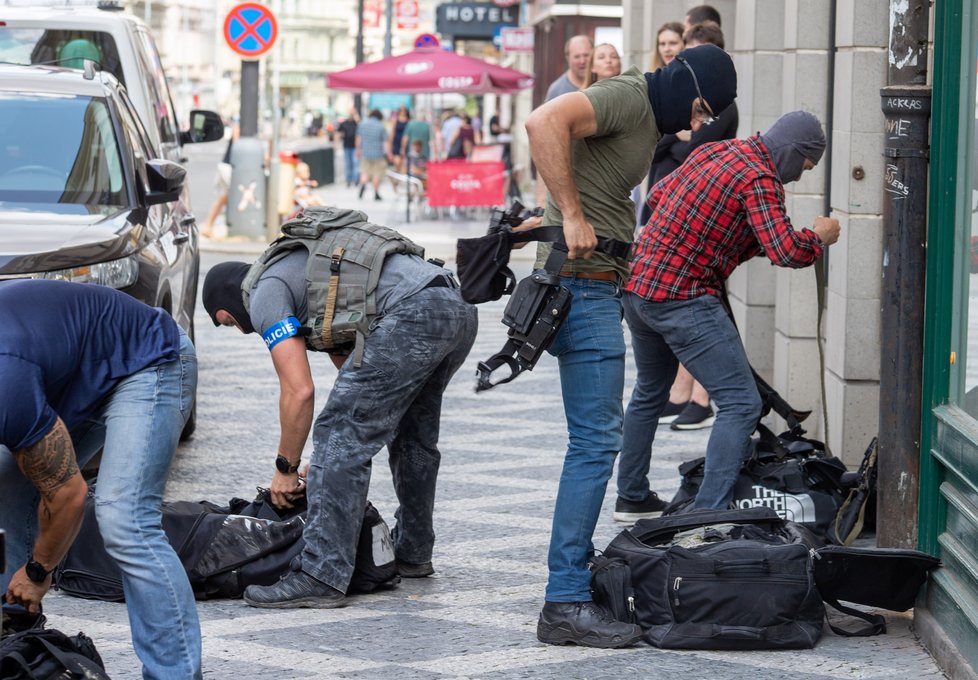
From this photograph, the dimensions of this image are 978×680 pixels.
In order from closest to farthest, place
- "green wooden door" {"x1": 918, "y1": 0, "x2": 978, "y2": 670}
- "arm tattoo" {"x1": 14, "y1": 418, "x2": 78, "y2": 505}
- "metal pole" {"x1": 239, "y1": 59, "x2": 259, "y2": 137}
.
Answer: "arm tattoo" {"x1": 14, "y1": 418, "x2": 78, "y2": 505}, "green wooden door" {"x1": 918, "y1": 0, "x2": 978, "y2": 670}, "metal pole" {"x1": 239, "y1": 59, "x2": 259, "y2": 137}

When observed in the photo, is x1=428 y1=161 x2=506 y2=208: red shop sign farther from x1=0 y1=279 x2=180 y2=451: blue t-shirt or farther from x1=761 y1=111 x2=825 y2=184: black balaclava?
x1=0 y1=279 x2=180 y2=451: blue t-shirt

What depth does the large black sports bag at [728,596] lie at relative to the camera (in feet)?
16.4

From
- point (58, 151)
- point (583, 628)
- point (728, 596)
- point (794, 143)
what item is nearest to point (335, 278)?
point (583, 628)

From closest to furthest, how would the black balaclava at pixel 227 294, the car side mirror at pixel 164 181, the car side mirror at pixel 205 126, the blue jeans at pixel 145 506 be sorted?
the blue jeans at pixel 145 506
the black balaclava at pixel 227 294
the car side mirror at pixel 164 181
the car side mirror at pixel 205 126

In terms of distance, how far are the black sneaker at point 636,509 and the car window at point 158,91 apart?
489cm

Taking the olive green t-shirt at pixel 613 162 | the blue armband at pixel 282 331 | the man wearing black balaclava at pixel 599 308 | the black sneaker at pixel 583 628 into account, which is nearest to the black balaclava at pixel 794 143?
the man wearing black balaclava at pixel 599 308

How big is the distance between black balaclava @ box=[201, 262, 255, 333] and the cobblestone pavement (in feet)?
3.25

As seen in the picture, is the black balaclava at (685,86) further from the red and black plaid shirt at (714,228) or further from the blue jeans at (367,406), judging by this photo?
the blue jeans at (367,406)

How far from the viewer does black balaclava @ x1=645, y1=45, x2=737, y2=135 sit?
16.6 feet

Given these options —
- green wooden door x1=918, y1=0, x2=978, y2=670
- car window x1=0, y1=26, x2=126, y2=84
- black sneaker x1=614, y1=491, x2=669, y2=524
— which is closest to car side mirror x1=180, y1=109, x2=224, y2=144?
car window x1=0, y1=26, x2=126, y2=84

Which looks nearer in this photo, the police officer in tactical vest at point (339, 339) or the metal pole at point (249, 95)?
the police officer in tactical vest at point (339, 339)

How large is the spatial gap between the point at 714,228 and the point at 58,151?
3504 mm

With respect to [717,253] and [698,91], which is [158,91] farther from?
[698,91]

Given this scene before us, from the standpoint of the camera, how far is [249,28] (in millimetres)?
18375
